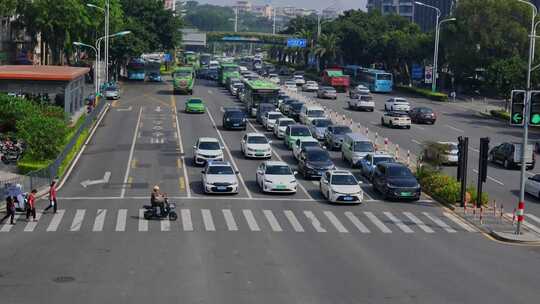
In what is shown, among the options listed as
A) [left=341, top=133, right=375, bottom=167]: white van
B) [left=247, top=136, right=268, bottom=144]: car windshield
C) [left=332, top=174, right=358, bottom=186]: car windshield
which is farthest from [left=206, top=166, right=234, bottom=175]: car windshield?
[left=247, top=136, right=268, bottom=144]: car windshield

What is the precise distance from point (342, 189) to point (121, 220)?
414 inches

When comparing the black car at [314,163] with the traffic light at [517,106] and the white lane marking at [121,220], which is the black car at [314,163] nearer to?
the white lane marking at [121,220]

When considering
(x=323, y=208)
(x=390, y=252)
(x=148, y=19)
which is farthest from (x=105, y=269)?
(x=148, y=19)

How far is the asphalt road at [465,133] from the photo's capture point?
43562mm

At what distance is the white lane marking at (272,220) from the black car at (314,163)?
8.81 metres

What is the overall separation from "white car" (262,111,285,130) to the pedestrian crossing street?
27690 millimetres

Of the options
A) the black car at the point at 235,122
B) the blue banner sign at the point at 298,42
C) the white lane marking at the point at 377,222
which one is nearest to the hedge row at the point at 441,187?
the white lane marking at the point at 377,222

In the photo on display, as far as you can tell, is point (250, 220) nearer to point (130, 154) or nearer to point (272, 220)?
point (272, 220)

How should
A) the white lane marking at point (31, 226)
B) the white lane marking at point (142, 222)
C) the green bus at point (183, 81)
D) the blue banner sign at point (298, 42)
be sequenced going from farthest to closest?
1. the blue banner sign at point (298, 42)
2. the green bus at point (183, 81)
3. the white lane marking at point (142, 222)
4. the white lane marking at point (31, 226)

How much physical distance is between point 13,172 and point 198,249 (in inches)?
820

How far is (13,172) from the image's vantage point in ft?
150

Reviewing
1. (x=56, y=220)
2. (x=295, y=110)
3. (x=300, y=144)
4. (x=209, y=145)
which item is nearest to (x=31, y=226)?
(x=56, y=220)

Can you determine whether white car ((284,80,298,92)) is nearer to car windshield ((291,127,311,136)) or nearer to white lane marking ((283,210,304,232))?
car windshield ((291,127,311,136))

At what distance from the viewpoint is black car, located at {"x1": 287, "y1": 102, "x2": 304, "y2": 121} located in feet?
232
